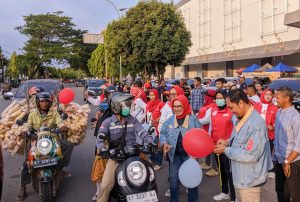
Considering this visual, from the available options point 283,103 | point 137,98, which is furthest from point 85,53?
point 283,103

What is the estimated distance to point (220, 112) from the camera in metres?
6.05

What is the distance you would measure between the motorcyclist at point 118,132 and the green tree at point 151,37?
715 inches

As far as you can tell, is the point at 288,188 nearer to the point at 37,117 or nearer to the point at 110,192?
the point at 110,192

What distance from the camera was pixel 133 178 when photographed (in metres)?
3.90

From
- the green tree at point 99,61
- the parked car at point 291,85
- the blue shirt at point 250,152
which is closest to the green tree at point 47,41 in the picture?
the green tree at point 99,61

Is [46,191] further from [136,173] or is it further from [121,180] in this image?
[136,173]

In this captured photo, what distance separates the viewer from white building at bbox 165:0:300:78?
2905 centimetres

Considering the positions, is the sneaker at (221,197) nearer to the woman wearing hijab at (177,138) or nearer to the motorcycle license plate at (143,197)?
the woman wearing hijab at (177,138)

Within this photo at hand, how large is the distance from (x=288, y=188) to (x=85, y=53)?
72.3 meters

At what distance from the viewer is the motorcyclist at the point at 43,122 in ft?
18.9

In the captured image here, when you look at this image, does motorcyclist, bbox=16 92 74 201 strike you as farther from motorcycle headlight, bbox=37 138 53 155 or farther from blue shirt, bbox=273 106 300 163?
blue shirt, bbox=273 106 300 163

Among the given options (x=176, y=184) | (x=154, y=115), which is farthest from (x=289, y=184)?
(x=154, y=115)

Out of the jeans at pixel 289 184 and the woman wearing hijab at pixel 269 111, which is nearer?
the jeans at pixel 289 184

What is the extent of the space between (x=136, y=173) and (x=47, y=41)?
68.4 m
